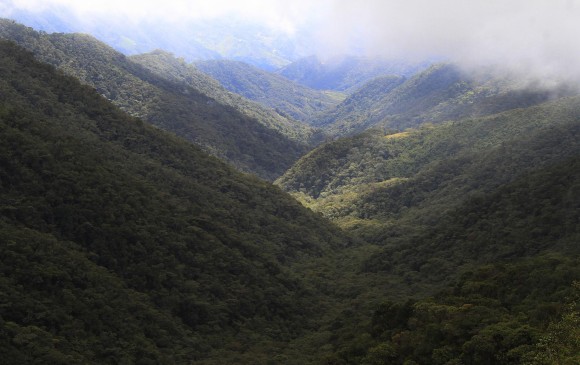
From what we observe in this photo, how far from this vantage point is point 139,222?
77688 millimetres

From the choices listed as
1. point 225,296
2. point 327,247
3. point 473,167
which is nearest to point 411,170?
point 473,167

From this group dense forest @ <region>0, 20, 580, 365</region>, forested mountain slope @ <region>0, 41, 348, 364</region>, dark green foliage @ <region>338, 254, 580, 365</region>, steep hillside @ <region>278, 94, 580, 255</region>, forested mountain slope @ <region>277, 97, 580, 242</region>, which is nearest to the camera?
dark green foliage @ <region>338, 254, 580, 365</region>

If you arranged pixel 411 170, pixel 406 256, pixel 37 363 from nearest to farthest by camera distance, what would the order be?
pixel 37 363
pixel 406 256
pixel 411 170

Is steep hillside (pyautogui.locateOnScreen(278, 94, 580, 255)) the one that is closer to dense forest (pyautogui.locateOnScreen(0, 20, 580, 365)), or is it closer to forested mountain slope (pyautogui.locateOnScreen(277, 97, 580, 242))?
forested mountain slope (pyautogui.locateOnScreen(277, 97, 580, 242))

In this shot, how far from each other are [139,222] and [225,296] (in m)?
14.8

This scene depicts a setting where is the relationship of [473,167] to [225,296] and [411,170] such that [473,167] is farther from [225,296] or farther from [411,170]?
[225,296]

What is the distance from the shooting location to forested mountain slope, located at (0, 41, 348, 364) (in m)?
56.0

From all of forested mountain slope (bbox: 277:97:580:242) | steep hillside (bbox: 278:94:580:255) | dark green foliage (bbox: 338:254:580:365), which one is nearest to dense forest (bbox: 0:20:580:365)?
dark green foliage (bbox: 338:254:580:365)

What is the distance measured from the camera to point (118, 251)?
71500 mm

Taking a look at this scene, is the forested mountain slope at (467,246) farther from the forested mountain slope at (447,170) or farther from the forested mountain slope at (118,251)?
the forested mountain slope at (118,251)

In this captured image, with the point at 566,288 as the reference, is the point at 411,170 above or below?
above

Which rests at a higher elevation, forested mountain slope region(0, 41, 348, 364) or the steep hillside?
the steep hillside

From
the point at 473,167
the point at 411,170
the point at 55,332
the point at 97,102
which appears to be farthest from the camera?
the point at 411,170

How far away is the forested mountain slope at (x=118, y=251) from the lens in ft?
184
